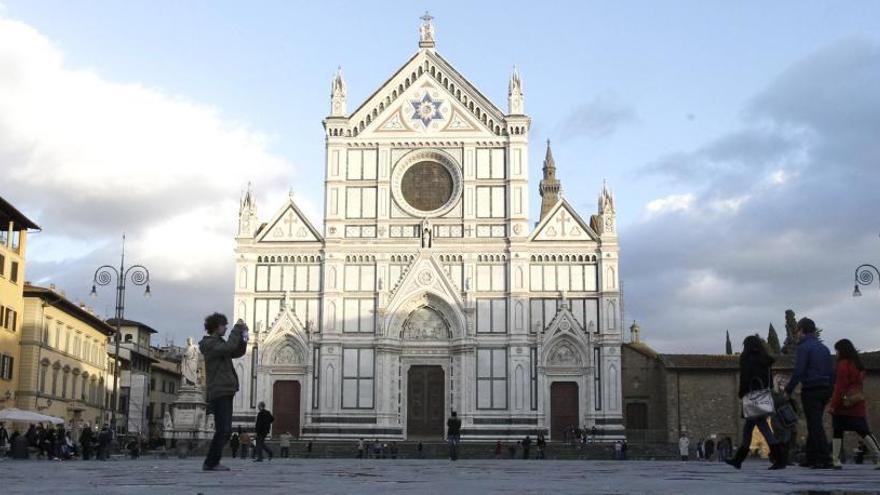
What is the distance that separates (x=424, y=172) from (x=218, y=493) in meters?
44.7

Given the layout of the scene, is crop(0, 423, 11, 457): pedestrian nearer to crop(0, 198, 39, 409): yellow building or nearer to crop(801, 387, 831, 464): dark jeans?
crop(0, 198, 39, 409): yellow building

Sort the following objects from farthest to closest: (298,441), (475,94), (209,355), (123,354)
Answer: (123,354)
(475,94)
(298,441)
(209,355)

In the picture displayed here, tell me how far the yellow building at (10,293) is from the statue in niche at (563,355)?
2506 centimetres

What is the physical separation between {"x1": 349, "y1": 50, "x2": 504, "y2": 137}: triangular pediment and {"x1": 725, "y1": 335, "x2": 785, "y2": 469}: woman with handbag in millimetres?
39409

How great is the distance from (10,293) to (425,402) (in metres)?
20.0

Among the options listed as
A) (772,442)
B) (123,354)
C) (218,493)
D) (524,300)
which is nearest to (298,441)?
(524,300)

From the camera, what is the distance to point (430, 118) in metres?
52.9

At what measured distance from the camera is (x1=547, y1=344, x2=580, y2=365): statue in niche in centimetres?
5034

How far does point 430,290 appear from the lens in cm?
5103

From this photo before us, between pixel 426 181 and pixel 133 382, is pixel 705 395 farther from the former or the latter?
pixel 133 382

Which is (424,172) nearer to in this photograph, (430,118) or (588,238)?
(430,118)

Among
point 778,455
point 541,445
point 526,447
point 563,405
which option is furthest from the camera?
point 563,405

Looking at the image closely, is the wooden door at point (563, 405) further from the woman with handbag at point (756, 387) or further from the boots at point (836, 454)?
the woman with handbag at point (756, 387)

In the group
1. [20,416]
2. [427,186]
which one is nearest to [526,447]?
[427,186]
